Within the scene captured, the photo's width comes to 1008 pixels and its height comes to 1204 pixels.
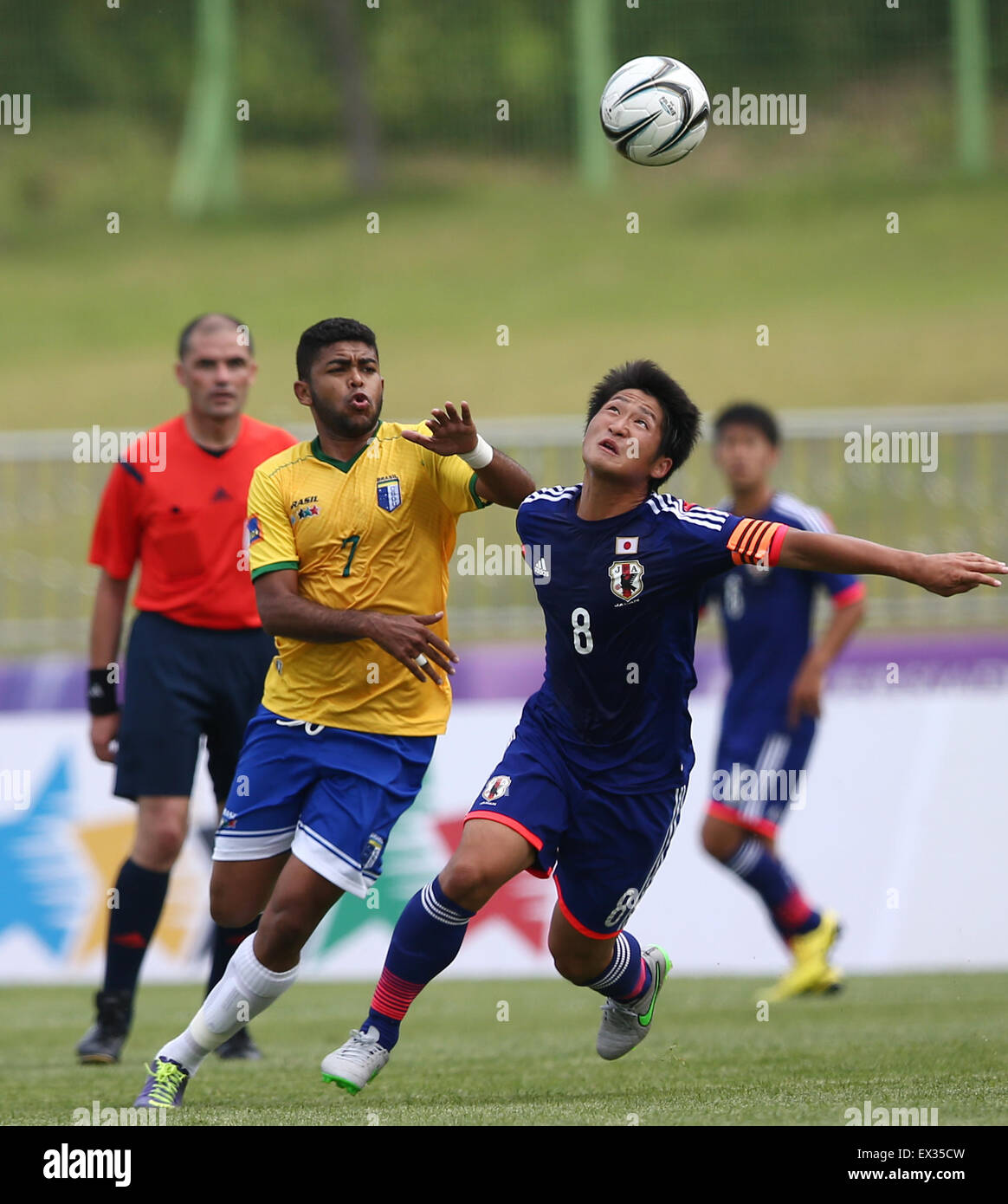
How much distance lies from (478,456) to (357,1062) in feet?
5.86

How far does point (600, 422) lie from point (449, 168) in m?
23.1

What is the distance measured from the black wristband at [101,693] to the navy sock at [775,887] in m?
3.09

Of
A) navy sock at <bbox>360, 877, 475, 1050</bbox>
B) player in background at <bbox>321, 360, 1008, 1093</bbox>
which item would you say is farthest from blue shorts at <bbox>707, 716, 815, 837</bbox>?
navy sock at <bbox>360, 877, 475, 1050</bbox>

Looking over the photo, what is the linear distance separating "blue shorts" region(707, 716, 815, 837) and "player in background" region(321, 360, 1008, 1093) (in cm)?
306

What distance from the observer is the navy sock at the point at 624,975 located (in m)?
5.73

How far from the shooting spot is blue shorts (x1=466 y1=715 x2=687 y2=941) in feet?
17.4

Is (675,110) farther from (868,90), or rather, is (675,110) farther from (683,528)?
(868,90)

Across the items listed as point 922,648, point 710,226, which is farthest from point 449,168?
point 922,648

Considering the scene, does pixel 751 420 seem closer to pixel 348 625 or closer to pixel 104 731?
pixel 104 731

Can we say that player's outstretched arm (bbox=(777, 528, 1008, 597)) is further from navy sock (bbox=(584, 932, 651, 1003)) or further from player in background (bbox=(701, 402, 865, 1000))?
player in background (bbox=(701, 402, 865, 1000))

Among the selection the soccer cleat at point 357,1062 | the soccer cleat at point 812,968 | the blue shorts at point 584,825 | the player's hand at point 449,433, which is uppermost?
the player's hand at point 449,433

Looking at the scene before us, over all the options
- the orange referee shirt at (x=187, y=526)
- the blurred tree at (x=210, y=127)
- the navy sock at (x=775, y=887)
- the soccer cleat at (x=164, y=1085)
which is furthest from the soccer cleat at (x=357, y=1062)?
the blurred tree at (x=210, y=127)

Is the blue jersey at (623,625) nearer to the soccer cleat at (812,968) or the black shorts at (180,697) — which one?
the black shorts at (180,697)

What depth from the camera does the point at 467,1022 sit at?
7984 millimetres
